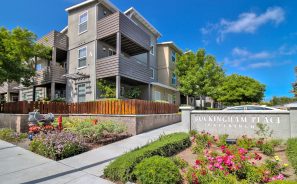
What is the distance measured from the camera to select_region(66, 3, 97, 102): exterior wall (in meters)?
15.6

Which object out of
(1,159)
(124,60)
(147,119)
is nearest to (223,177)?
(1,159)

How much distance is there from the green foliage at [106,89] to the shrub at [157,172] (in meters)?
11.0

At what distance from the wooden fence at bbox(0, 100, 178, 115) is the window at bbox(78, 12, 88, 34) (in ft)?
23.0

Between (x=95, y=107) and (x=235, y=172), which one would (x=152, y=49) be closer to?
(x=95, y=107)

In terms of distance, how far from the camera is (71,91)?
17031 millimetres

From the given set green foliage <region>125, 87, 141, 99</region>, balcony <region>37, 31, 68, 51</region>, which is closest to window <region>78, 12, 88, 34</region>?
balcony <region>37, 31, 68, 51</region>

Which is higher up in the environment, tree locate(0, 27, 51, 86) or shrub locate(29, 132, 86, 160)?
tree locate(0, 27, 51, 86)

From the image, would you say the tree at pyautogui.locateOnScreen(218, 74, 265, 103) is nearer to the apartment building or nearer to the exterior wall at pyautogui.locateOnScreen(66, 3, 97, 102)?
the apartment building

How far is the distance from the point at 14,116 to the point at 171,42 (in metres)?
19.4

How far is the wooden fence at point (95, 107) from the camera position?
1114 centimetres

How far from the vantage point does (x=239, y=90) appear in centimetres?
3394

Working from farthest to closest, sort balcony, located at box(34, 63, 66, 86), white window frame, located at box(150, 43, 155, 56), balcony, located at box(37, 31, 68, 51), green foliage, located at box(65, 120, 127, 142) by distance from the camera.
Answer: white window frame, located at box(150, 43, 155, 56) → balcony, located at box(37, 31, 68, 51) → balcony, located at box(34, 63, 66, 86) → green foliage, located at box(65, 120, 127, 142)

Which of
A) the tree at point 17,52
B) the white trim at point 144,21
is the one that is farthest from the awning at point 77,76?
the white trim at point 144,21

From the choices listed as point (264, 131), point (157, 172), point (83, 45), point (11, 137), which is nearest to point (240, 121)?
point (264, 131)
